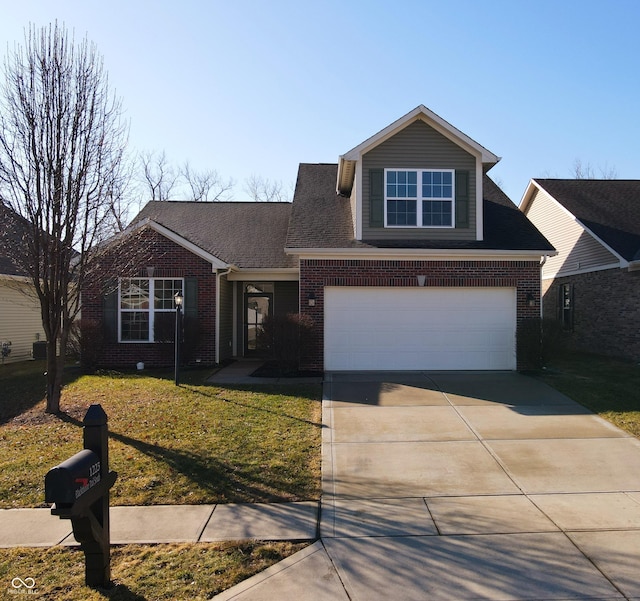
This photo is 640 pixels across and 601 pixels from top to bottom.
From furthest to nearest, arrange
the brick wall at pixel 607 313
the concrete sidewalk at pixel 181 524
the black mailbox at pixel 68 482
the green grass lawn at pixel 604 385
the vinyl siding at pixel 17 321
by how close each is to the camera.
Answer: the vinyl siding at pixel 17 321, the brick wall at pixel 607 313, the green grass lawn at pixel 604 385, the concrete sidewalk at pixel 181 524, the black mailbox at pixel 68 482

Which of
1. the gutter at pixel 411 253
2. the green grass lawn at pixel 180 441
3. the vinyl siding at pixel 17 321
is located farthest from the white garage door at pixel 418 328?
the vinyl siding at pixel 17 321

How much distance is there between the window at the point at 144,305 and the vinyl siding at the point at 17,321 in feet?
12.7

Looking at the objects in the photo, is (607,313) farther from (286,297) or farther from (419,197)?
(286,297)

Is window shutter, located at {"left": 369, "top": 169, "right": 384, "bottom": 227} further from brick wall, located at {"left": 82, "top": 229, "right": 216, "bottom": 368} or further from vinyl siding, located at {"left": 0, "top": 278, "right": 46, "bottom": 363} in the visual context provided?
vinyl siding, located at {"left": 0, "top": 278, "right": 46, "bottom": 363}

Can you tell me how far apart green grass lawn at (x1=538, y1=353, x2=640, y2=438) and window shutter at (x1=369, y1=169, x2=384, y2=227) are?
5324mm

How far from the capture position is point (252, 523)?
14.6 ft

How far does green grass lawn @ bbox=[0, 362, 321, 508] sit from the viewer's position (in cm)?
520

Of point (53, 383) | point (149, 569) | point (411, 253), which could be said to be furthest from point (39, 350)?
point (149, 569)

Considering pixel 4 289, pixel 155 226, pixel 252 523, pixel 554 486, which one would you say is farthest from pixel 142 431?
pixel 4 289

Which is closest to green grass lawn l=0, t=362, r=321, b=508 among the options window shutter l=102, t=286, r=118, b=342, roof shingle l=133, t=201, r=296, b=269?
window shutter l=102, t=286, r=118, b=342

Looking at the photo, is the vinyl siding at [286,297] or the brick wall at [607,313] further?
the vinyl siding at [286,297]

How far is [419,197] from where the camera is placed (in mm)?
12461

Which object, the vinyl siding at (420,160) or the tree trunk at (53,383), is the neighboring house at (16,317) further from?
the vinyl siding at (420,160)

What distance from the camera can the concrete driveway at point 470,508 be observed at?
3.53 m
